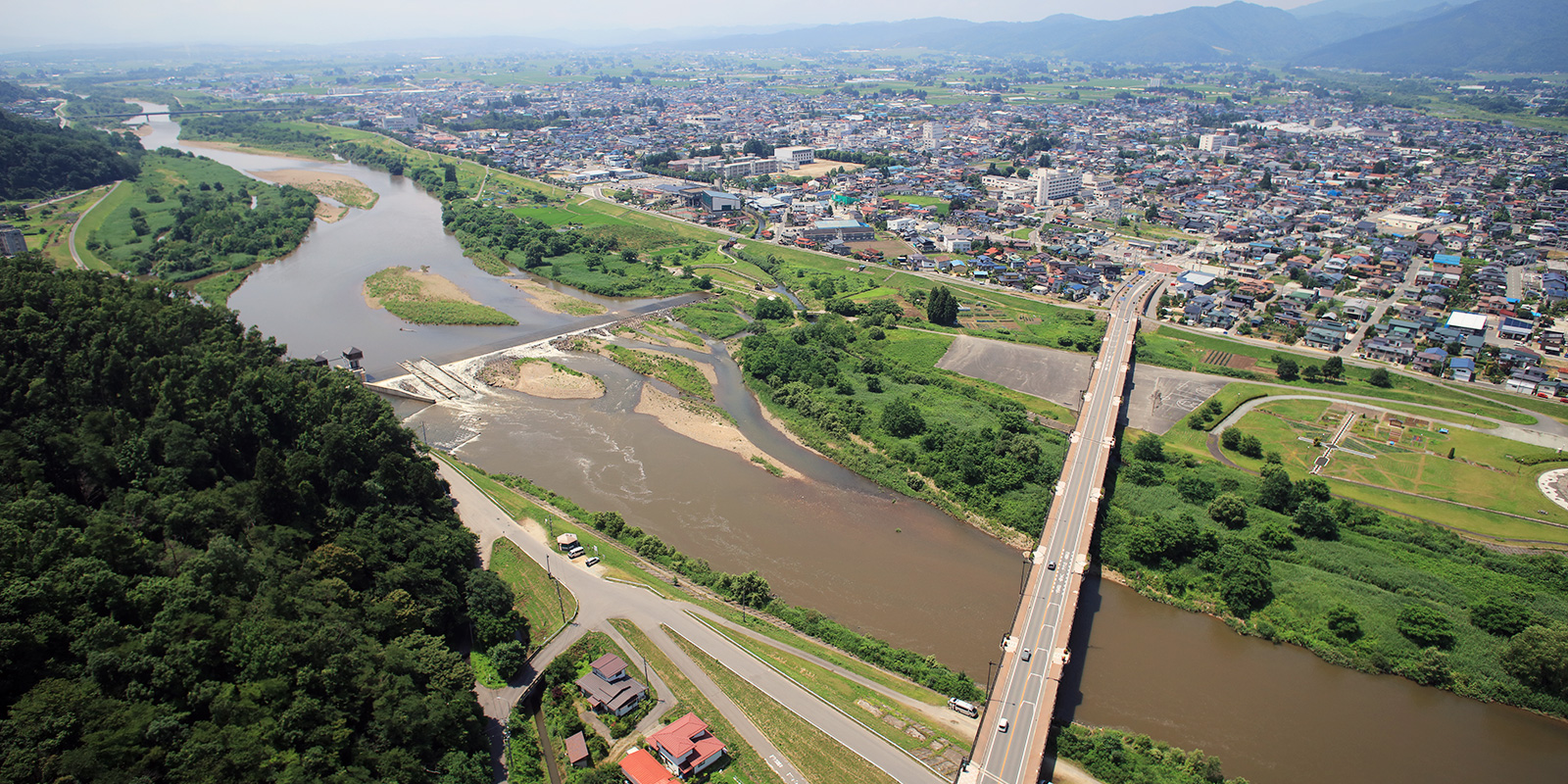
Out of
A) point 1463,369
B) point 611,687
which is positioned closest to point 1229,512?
point 611,687

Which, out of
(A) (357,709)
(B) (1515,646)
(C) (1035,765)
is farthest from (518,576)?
(B) (1515,646)

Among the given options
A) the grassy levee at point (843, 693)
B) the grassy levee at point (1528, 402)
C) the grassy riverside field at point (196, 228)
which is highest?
the grassy riverside field at point (196, 228)

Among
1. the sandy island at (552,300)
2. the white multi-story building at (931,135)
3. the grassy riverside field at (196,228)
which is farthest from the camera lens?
the white multi-story building at (931,135)

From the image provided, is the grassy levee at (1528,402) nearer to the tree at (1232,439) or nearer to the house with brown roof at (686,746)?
the tree at (1232,439)

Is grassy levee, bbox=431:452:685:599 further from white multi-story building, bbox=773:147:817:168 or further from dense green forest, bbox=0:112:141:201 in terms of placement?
white multi-story building, bbox=773:147:817:168

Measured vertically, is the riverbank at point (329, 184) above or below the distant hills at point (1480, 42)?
below

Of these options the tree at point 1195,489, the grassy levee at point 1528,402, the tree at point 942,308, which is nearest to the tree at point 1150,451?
the tree at point 1195,489

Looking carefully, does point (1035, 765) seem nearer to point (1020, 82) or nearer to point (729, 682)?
point (729, 682)
